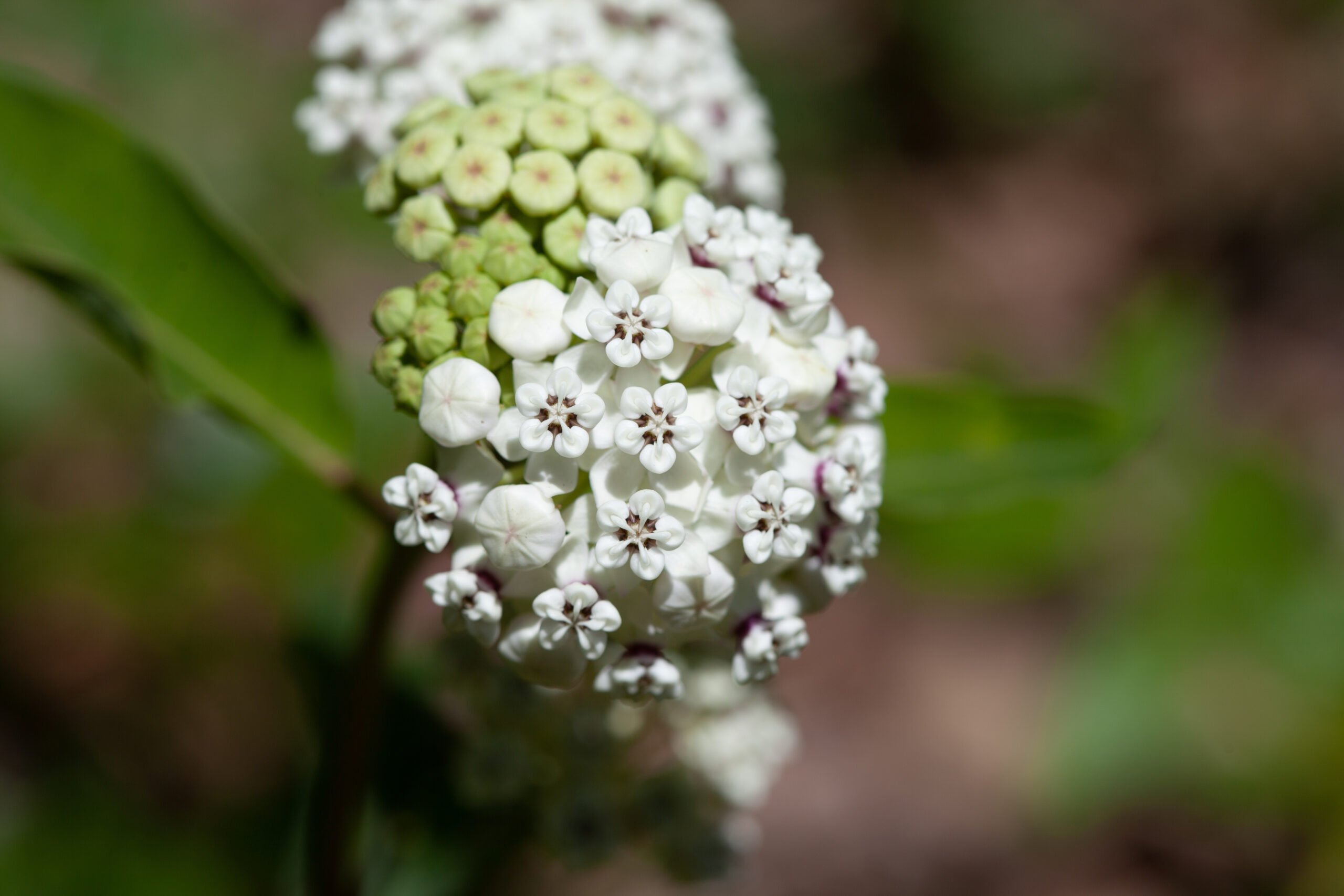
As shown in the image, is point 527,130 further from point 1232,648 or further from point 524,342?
point 1232,648

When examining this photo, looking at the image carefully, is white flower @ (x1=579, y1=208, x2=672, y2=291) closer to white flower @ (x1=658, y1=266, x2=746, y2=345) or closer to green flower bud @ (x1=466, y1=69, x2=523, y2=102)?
white flower @ (x1=658, y1=266, x2=746, y2=345)

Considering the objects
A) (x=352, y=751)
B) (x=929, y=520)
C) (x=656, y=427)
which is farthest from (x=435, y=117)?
(x=929, y=520)

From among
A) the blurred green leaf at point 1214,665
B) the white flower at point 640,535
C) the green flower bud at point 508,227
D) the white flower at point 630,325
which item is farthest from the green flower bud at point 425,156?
the blurred green leaf at point 1214,665

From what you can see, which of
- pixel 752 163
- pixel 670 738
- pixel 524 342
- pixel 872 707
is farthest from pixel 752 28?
pixel 524 342

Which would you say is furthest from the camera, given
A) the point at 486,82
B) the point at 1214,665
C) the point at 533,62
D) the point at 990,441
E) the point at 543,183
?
the point at 1214,665

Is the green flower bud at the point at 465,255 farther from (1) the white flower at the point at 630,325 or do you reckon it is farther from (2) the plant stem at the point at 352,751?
(2) the plant stem at the point at 352,751

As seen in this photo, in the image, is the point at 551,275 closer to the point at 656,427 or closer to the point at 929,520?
the point at 656,427

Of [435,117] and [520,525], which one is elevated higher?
[435,117]
